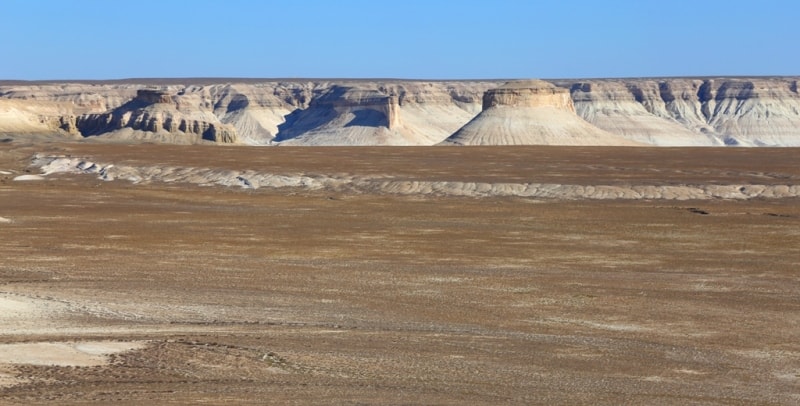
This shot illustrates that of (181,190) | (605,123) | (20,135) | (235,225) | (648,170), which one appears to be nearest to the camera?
(235,225)

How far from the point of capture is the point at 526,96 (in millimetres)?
131875

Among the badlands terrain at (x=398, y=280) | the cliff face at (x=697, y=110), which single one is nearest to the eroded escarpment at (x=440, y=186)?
the badlands terrain at (x=398, y=280)

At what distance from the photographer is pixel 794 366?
17.3 meters

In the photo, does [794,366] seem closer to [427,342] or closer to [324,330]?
[427,342]

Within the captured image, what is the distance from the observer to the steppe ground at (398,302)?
1605 cm

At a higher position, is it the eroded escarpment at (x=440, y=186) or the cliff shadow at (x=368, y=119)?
the cliff shadow at (x=368, y=119)

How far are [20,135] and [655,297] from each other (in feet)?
339

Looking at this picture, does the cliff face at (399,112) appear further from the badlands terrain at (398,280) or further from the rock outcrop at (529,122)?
the badlands terrain at (398,280)

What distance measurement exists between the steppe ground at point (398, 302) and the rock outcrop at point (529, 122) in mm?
72834

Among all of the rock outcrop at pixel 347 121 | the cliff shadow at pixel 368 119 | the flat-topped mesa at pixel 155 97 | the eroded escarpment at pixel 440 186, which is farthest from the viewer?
the cliff shadow at pixel 368 119

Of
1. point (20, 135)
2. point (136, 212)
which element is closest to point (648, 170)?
point (136, 212)

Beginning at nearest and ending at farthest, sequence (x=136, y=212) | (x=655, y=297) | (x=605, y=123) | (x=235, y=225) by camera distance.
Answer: (x=655, y=297) < (x=235, y=225) < (x=136, y=212) < (x=605, y=123)

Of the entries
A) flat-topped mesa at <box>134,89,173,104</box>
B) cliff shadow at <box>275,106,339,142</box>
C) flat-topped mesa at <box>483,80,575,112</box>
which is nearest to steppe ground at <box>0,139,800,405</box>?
flat-topped mesa at <box>483,80,575,112</box>

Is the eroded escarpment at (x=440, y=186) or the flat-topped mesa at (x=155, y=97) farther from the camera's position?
the flat-topped mesa at (x=155, y=97)
